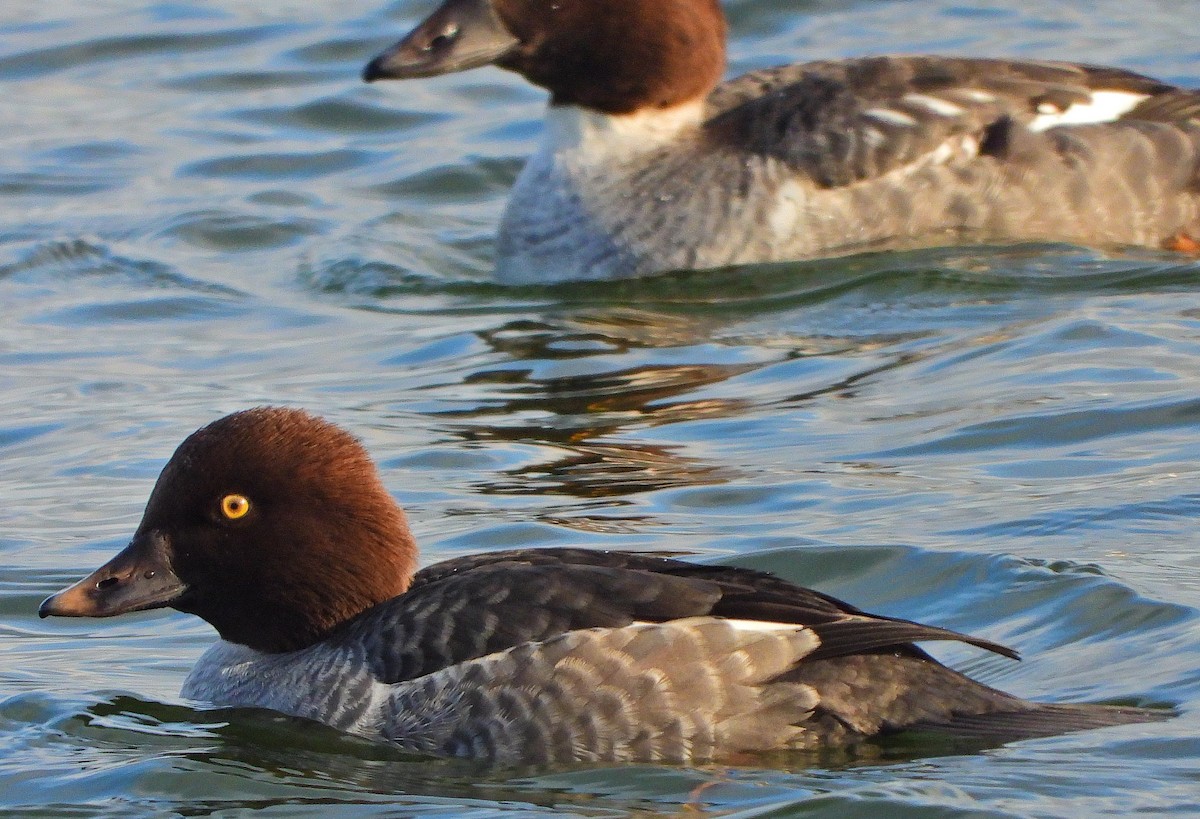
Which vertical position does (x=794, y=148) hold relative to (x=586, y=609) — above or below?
above

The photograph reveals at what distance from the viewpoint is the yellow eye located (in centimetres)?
666

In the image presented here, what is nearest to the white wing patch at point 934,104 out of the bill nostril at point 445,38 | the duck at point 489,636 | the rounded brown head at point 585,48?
the rounded brown head at point 585,48

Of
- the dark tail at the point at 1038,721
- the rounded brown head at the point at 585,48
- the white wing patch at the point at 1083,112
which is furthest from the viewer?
the rounded brown head at the point at 585,48

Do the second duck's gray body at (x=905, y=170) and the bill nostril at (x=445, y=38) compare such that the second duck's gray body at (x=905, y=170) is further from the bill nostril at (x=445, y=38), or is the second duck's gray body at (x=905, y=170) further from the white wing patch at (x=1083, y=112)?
the bill nostril at (x=445, y=38)

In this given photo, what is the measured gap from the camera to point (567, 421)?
31.3ft

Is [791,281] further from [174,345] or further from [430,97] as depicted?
[430,97]

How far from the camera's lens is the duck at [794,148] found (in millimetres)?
11102

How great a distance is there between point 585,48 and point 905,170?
5.74 feet

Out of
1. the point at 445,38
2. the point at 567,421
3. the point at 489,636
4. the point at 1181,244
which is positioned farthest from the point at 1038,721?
the point at 445,38

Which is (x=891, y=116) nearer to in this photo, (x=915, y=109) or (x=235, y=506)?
(x=915, y=109)

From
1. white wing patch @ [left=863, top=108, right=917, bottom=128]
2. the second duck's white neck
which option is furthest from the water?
the second duck's white neck

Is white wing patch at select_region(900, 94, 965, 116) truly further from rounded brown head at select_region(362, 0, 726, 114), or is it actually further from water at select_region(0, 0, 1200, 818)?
rounded brown head at select_region(362, 0, 726, 114)

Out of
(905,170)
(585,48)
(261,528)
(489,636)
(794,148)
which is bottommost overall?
(489,636)

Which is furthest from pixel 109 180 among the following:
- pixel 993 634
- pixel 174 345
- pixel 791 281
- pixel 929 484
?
pixel 993 634
